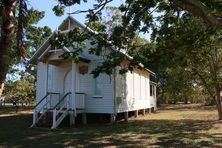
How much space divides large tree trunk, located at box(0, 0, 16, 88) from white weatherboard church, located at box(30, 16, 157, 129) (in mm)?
14496

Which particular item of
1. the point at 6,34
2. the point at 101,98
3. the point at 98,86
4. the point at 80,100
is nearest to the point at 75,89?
the point at 80,100

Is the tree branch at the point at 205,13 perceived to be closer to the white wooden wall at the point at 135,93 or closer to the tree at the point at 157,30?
the tree at the point at 157,30

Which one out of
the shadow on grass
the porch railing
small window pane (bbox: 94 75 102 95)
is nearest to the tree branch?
the shadow on grass

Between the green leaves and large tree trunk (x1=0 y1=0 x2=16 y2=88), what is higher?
the green leaves

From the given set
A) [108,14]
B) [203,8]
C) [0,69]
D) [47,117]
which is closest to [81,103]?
[47,117]

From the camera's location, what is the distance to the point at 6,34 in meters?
5.84

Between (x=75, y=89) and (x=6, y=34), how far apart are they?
17748mm

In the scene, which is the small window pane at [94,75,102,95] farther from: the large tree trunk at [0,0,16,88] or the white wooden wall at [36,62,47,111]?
the large tree trunk at [0,0,16,88]

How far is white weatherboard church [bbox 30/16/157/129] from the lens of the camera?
21859 mm

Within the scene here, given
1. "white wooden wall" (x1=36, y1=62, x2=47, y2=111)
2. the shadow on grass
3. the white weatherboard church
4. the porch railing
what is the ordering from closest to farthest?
1. the shadow on grass
2. the white weatherboard church
3. the porch railing
4. "white wooden wall" (x1=36, y1=62, x2=47, y2=111)

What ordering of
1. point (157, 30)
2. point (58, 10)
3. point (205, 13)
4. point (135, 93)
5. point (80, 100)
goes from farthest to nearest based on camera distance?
point (135, 93), point (80, 100), point (157, 30), point (58, 10), point (205, 13)

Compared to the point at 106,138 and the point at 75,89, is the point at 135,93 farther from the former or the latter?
the point at 106,138

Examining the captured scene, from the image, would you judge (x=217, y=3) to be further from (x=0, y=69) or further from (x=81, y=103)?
(x=81, y=103)

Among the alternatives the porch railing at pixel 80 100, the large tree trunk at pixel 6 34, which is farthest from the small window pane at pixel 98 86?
the large tree trunk at pixel 6 34
